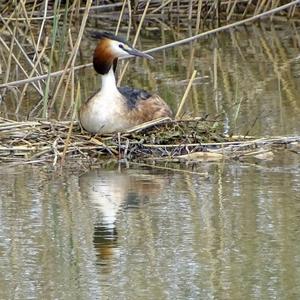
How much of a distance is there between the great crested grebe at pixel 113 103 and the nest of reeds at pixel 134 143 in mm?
86

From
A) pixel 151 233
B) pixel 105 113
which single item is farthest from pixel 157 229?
pixel 105 113

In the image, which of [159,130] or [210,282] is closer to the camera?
[210,282]

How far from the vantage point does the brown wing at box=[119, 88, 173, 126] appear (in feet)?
24.9

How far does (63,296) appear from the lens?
455 centimetres

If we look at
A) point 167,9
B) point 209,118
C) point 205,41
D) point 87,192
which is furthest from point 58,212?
point 167,9

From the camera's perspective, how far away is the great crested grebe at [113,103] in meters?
7.43

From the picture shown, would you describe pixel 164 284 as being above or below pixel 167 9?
below

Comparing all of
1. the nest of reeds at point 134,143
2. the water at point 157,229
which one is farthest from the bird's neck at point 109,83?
the water at point 157,229

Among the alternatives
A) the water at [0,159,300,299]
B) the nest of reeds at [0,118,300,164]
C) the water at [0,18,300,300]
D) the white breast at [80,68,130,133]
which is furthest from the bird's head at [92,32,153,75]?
the water at [0,159,300,299]

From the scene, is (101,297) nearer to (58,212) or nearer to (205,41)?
(58,212)

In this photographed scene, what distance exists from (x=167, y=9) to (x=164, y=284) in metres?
10.7

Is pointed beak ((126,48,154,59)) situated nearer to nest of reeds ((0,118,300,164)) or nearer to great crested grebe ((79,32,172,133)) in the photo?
great crested grebe ((79,32,172,133))

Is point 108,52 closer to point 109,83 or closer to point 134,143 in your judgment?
point 109,83

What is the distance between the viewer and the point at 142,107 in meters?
7.67
